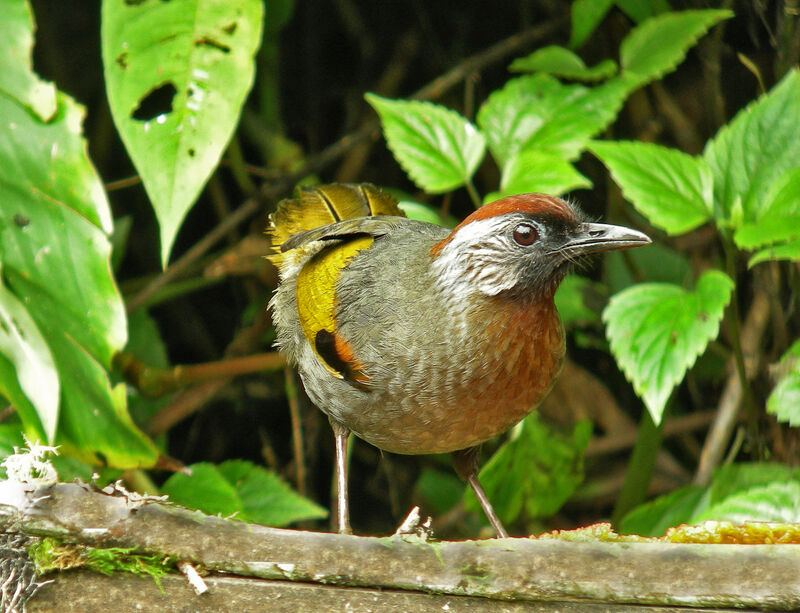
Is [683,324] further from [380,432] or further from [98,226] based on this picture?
[98,226]

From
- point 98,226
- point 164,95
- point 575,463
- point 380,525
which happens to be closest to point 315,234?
point 98,226

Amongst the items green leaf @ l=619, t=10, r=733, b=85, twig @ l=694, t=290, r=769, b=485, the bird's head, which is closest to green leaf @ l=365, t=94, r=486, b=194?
the bird's head

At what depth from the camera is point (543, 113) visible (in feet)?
Result: 10.5

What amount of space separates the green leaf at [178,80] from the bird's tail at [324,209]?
0.63 m

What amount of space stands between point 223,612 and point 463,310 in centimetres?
103

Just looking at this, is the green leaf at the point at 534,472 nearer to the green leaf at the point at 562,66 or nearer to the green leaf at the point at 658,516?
the green leaf at the point at 658,516

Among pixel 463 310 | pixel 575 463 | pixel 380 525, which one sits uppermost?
pixel 463 310

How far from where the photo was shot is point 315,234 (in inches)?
119

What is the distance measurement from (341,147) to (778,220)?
2.06 meters

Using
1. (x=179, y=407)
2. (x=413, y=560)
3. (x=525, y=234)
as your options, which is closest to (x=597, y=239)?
(x=525, y=234)

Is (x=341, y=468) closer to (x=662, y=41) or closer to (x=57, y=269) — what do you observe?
(x=57, y=269)

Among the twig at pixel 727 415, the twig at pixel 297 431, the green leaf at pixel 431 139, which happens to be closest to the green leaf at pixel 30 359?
the green leaf at pixel 431 139

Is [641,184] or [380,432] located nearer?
[380,432]

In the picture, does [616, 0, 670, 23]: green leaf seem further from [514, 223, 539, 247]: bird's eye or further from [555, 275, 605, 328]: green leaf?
[514, 223, 539, 247]: bird's eye
